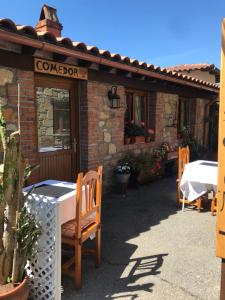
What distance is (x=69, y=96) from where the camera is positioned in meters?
4.86

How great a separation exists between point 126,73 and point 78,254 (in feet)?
13.4

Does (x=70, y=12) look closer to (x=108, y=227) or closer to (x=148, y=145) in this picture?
(x=148, y=145)

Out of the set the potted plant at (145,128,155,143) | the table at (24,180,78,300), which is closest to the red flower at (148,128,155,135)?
the potted plant at (145,128,155,143)

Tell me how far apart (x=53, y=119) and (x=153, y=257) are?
8.87ft

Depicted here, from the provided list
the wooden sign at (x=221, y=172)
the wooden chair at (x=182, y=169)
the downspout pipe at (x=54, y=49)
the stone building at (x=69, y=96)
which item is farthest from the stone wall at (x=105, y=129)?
the wooden sign at (x=221, y=172)

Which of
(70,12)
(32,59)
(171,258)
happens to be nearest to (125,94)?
(70,12)

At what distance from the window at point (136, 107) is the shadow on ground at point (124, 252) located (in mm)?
1859

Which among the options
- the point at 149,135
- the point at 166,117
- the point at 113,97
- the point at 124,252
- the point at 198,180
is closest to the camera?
the point at 124,252

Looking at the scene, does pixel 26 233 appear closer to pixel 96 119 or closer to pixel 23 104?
pixel 23 104

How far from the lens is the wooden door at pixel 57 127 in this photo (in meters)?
4.38

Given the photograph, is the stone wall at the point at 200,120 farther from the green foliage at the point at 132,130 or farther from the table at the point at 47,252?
the table at the point at 47,252

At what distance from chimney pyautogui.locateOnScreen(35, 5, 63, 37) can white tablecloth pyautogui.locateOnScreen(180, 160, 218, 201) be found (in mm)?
3750

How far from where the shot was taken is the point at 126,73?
5699mm

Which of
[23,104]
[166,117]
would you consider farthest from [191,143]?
[23,104]
